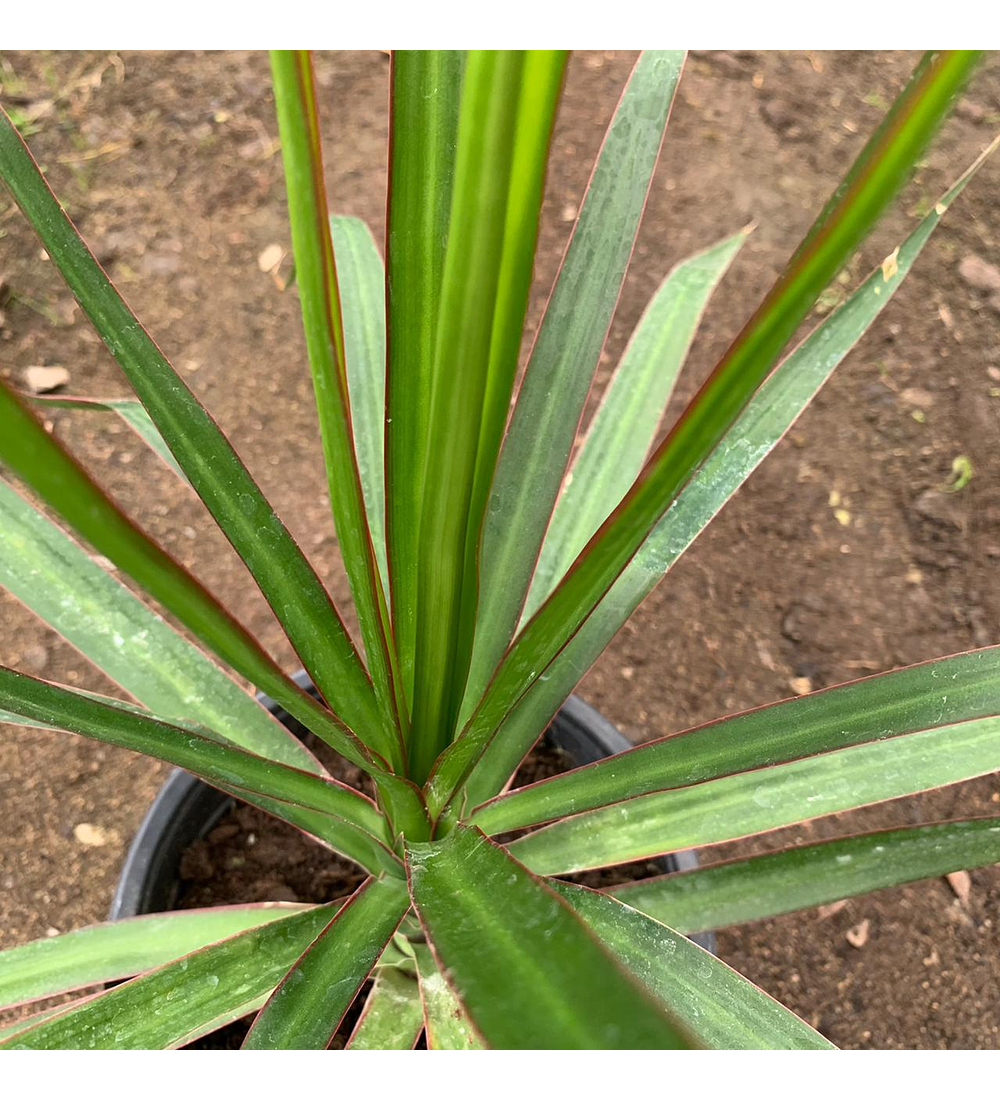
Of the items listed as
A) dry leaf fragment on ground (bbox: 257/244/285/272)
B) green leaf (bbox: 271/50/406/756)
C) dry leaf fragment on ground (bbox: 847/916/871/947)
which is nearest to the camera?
green leaf (bbox: 271/50/406/756)

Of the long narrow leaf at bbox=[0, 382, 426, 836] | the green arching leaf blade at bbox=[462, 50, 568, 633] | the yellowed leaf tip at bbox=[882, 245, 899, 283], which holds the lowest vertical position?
the long narrow leaf at bbox=[0, 382, 426, 836]

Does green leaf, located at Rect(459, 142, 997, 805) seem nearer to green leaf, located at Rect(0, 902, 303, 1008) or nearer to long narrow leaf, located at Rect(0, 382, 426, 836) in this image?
long narrow leaf, located at Rect(0, 382, 426, 836)

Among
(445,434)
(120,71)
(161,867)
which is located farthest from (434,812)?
(120,71)

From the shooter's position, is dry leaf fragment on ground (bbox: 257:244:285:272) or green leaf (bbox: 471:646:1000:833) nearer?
green leaf (bbox: 471:646:1000:833)

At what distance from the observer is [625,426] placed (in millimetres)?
893

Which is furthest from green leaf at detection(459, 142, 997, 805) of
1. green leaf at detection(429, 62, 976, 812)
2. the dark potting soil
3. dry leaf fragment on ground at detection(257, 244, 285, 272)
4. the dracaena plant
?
dry leaf fragment on ground at detection(257, 244, 285, 272)

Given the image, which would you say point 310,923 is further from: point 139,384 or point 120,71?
point 120,71

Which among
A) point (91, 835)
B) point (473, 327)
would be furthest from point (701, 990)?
point (91, 835)

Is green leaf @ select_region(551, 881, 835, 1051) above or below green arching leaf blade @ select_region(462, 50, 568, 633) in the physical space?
below

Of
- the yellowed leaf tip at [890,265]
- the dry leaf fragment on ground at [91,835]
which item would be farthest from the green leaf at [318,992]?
the dry leaf fragment on ground at [91,835]

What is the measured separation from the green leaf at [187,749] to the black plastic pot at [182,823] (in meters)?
0.31

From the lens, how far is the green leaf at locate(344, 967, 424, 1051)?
74cm

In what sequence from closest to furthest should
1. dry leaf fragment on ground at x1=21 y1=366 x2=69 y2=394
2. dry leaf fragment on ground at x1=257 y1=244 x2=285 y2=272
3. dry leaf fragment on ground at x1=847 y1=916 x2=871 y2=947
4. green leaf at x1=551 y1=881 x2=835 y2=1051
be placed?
green leaf at x1=551 y1=881 x2=835 y2=1051, dry leaf fragment on ground at x1=847 y1=916 x2=871 y2=947, dry leaf fragment on ground at x1=21 y1=366 x2=69 y2=394, dry leaf fragment on ground at x1=257 y1=244 x2=285 y2=272

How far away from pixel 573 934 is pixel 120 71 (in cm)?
199
